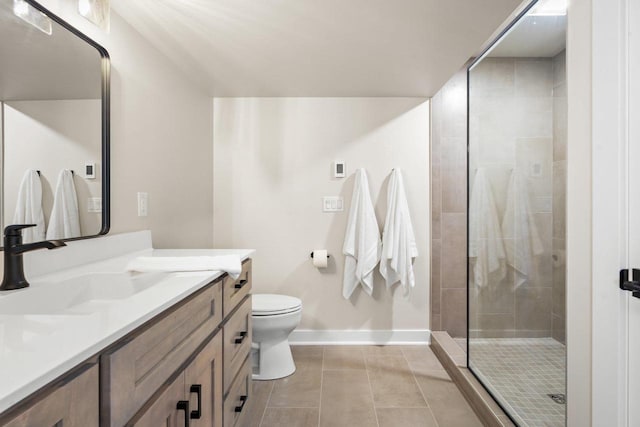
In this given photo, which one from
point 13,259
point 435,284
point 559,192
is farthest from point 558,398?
point 13,259

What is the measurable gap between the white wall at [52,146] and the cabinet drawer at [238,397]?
0.87 metres

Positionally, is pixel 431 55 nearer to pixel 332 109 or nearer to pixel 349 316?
pixel 332 109

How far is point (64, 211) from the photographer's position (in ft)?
4.75

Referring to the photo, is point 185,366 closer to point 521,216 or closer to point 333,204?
point 521,216

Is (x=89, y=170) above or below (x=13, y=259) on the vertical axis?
above

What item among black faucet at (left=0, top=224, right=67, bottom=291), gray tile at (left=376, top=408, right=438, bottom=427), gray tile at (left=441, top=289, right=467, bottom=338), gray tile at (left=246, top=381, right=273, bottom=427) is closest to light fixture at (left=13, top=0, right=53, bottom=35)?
black faucet at (left=0, top=224, right=67, bottom=291)

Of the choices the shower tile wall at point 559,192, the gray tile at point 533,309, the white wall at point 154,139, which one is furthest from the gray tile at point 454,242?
the white wall at point 154,139

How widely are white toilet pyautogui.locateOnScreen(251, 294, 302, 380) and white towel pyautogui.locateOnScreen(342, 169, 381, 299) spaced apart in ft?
2.04

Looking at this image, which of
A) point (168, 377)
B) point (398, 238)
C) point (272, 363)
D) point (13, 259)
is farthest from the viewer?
point (398, 238)

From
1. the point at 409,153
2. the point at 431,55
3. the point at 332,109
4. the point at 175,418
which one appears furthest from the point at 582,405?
the point at 332,109

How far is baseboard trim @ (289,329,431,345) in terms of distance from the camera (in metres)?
3.16

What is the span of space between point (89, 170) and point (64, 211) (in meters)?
0.22

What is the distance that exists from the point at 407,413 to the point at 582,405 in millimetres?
1077

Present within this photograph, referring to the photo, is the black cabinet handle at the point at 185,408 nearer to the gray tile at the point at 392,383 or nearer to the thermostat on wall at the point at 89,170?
the thermostat on wall at the point at 89,170
